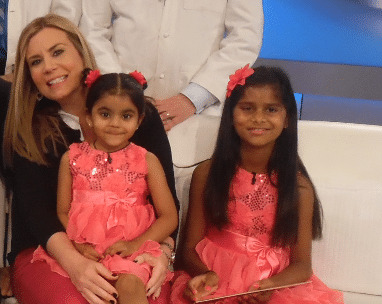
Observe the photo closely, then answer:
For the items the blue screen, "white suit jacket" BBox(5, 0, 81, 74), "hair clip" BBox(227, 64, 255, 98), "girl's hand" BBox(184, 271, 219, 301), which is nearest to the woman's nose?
"hair clip" BBox(227, 64, 255, 98)

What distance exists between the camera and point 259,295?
61.5 inches

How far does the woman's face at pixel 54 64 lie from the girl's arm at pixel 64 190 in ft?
0.73

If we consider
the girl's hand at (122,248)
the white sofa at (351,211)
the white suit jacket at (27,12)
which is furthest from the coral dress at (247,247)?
the white suit jacket at (27,12)

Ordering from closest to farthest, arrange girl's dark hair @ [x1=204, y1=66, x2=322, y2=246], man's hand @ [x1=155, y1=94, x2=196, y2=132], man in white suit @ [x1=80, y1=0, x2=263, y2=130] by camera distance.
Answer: girl's dark hair @ [x1=204, y1=66, x2=322, y2=246]
man's hand @ [x1=155, y1=94, x2=196, y2=132]
man in white suit @ [x1=80, y1=0, x2=263, y2=130]

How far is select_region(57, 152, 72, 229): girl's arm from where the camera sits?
1.62 meters

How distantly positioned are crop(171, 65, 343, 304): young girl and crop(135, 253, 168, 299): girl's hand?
145mm

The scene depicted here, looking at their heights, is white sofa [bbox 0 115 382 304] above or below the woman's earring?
below

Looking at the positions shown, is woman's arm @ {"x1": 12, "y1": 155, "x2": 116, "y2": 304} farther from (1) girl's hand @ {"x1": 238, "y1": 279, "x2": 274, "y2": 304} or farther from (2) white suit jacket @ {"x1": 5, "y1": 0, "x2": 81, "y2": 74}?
(2) white suit jacket @ {"x1": 5, "y1": 0, "x2": 81, "y2": 74}

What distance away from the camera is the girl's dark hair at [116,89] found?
1576 mm

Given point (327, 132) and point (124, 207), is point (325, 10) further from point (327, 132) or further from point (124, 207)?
point (124, 207)

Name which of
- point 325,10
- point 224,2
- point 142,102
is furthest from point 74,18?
point 325,10

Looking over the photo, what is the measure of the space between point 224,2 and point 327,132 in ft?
2.43

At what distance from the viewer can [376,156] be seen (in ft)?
6.40

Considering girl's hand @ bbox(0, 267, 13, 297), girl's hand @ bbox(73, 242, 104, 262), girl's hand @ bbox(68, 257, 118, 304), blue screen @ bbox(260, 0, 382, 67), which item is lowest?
girl's hand @ bbox(0, 267, 13, 297)
